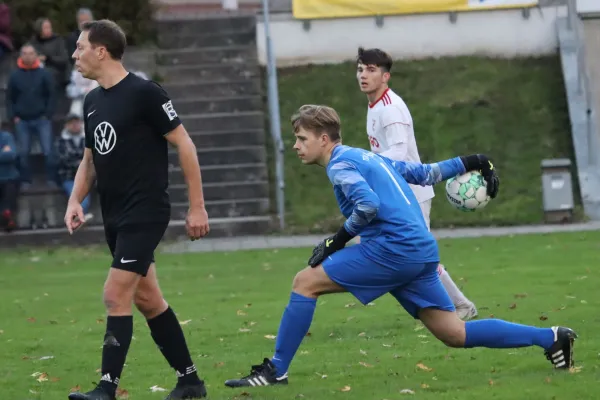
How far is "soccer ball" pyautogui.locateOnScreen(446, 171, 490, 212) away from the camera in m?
7.52

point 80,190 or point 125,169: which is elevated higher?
point 125,169

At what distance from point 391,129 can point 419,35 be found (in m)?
14.2

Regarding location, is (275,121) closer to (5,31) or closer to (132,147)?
(5,31)

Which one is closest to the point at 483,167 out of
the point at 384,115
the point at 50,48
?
the point at 384,115

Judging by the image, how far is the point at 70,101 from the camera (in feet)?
70.7

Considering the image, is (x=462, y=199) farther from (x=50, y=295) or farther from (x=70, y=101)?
(x=70, y=101)

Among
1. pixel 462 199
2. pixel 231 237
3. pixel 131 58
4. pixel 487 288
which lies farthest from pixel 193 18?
pixel 462 199

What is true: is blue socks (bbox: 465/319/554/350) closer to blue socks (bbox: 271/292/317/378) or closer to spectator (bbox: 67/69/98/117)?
blue socks (bbox: 271/292/317/378)

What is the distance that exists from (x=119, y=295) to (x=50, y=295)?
23.1 feet

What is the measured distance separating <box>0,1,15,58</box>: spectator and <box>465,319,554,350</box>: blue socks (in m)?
16.2

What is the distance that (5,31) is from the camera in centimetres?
2205

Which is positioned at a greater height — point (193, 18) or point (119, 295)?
point (193, 18)

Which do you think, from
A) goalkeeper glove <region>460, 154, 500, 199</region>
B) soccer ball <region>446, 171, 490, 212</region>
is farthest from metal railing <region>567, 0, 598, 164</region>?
goalkeeper glove <region>460, 154, 500, 199</region>

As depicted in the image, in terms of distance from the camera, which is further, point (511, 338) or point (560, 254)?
point (560, 254)
